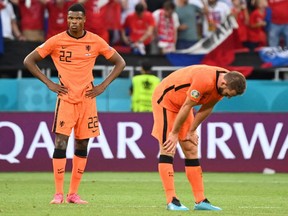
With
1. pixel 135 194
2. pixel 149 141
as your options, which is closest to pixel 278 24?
pixel 149 141

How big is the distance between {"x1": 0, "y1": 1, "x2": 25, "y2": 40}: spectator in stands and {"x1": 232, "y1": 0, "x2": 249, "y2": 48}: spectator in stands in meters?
4.85

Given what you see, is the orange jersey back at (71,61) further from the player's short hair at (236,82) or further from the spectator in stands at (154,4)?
the spectator in stands at (154,4)

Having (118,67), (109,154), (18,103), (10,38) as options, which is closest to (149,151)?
(109,154)

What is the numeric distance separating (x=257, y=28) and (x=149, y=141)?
4.83 m

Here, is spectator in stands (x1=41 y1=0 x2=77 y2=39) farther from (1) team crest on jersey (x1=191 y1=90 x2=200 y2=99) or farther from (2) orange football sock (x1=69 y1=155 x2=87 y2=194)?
(1) team crest on jersey (x1=191 y1=90 x2=200 y2=99)

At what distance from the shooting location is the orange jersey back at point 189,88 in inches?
456

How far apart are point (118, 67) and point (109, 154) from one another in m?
6.52

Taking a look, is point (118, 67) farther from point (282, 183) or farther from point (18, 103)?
point (18, 103)

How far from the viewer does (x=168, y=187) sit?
39.7 ft

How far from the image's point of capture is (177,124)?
1177 cm

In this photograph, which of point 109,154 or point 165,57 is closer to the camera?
point 109,154

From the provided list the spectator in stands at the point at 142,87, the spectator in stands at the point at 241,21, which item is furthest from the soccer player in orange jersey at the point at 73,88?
the spectator in stands at the point at 241,21

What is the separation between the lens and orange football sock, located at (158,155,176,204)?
12109mm

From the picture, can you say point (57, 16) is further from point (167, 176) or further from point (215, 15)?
point (167, 176)
